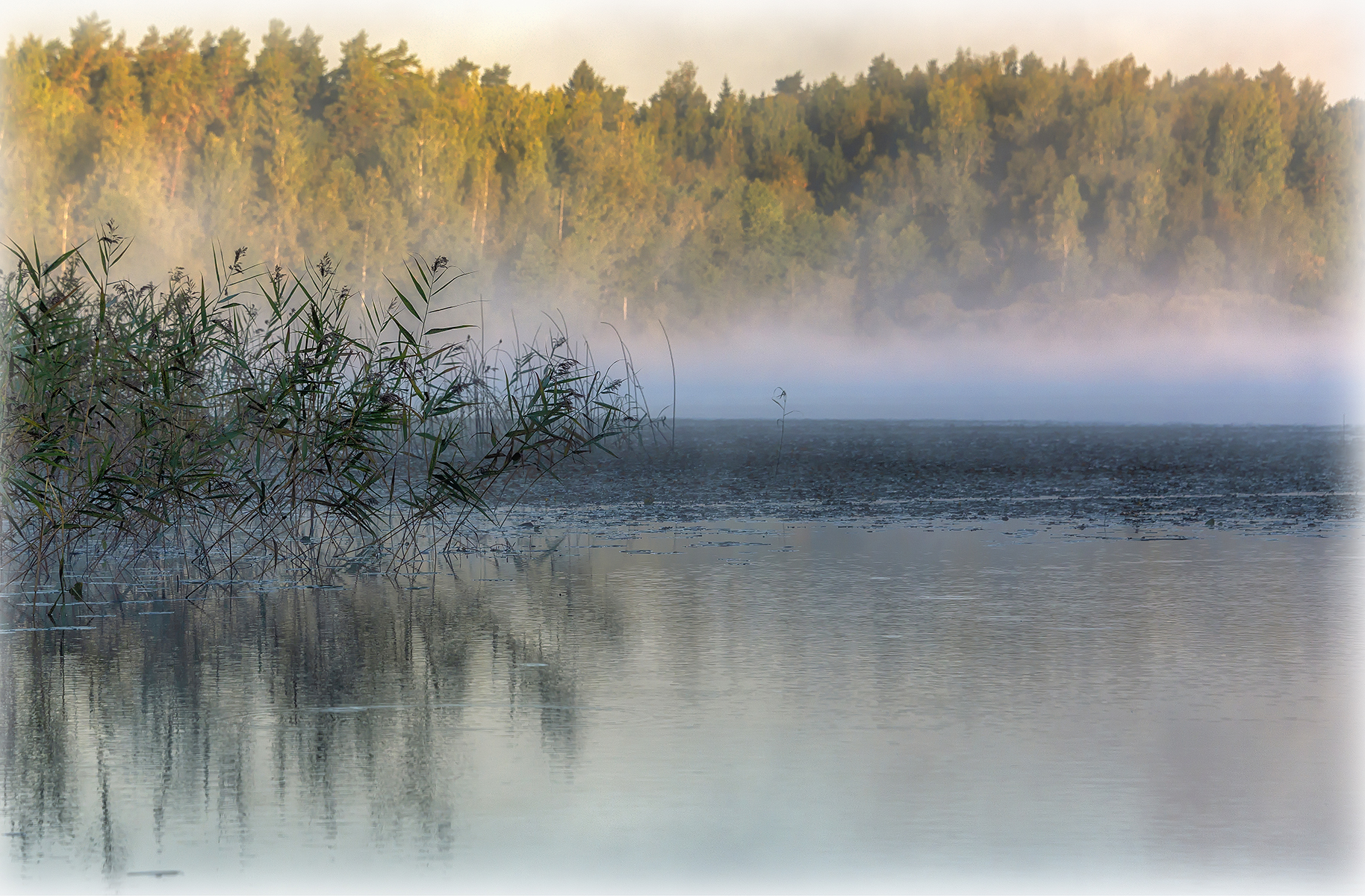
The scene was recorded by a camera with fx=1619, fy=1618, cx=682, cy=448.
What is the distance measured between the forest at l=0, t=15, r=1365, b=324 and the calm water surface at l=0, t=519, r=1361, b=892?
47.5 m

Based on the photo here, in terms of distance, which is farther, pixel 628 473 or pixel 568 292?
pixel 568 292

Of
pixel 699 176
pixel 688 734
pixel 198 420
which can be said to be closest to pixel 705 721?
pixel 688 734

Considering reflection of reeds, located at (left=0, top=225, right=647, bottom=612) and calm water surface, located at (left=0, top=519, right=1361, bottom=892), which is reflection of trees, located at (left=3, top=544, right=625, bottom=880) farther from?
reflection of reeds, located at (left=0, top=225, right=647, bottom=612)

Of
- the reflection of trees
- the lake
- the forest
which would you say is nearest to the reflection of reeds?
the lake

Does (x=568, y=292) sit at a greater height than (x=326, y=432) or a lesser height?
greater

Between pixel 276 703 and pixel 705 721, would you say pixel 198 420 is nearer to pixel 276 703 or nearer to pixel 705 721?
pixel 276 703

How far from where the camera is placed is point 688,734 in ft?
20.4

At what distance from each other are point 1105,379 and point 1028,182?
9392 mm

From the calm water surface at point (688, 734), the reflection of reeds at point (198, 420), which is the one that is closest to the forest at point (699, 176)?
the reflection of reeds at point (198, 420)

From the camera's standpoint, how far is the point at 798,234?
228 ft

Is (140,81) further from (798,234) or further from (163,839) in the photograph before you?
(163,839)

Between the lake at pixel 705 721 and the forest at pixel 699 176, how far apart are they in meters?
46.8

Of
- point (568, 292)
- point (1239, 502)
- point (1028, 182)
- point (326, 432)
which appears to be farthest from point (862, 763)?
point (1028, 182)

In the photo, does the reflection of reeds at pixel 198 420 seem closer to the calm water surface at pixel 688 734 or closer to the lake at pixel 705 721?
the lake at pixel 705 721
